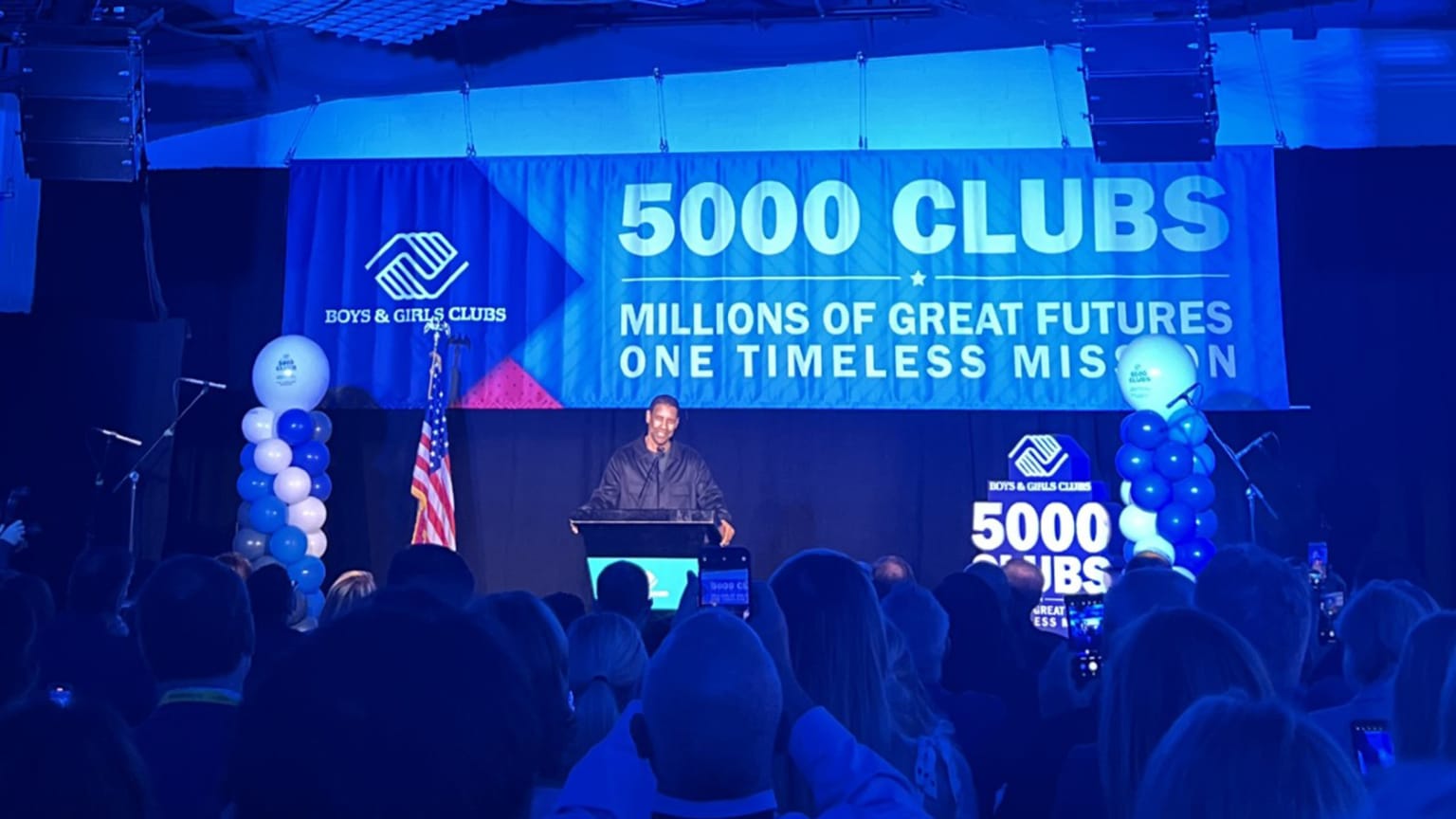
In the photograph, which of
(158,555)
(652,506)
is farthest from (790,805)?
(158,555)

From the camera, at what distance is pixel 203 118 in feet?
31.9

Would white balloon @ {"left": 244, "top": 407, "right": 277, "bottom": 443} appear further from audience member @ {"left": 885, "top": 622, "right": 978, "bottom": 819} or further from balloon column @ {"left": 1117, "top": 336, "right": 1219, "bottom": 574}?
audience member @ {"left": 885, "top": 622, "right": 978, "bottom": 819}

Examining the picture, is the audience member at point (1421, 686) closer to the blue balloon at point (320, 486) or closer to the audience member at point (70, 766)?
the audience member at point (70, 766)

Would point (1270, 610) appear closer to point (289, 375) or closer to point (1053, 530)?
point (1053, 530)

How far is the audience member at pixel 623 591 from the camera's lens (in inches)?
166

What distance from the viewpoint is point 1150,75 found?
7184mm

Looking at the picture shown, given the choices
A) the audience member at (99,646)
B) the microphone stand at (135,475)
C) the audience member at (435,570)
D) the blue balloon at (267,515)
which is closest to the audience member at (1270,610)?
the audience member at (435,570)

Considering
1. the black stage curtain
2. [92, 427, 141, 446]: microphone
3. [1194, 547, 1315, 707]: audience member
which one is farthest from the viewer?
the black stage curtain

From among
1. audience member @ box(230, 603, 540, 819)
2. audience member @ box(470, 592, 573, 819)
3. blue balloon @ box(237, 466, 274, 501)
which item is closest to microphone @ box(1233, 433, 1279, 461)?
blue balloon @ box(237, 466, 274, 501)

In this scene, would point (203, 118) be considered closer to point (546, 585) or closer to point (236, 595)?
point (546, 585)

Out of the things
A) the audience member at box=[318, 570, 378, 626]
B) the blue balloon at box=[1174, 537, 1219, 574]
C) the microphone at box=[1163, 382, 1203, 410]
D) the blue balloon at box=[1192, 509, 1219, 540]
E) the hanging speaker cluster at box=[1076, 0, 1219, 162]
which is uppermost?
the hanging speaker cluster at box=[1076, 0, 1219, 162]

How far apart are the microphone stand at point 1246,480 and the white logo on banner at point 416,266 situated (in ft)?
15.8

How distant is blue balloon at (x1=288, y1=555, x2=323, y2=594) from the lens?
8.45 m

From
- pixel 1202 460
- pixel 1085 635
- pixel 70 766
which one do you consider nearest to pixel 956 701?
pixel 1085 635
